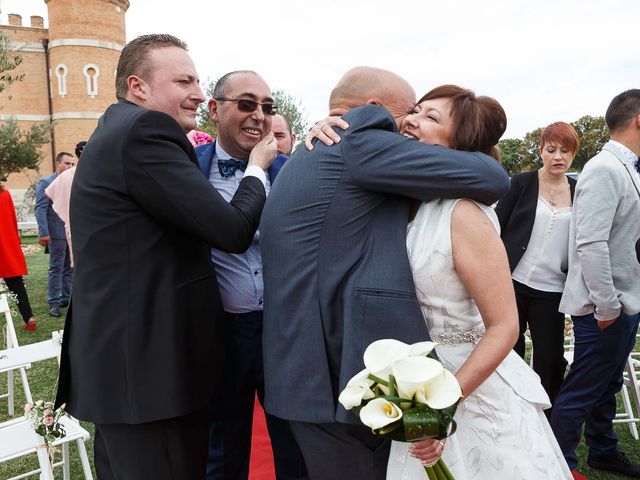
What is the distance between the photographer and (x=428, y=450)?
139 cm

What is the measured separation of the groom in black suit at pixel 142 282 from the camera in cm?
186

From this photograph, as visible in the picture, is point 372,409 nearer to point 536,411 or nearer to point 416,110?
point 536,411

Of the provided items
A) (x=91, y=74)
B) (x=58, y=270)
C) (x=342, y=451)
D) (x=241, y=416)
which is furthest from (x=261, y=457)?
(x=91, y=74)

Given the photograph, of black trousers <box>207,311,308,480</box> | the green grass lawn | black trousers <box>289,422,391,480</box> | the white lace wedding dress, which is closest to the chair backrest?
the green grass lawn

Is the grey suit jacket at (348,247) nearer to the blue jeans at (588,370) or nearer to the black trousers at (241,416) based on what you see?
the black trousers at (241,416)

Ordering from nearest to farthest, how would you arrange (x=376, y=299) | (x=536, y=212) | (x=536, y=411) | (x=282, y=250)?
(x=376, y=299) → (x=282, y=250) → (x=536, y=411) → (x=536, y=212)

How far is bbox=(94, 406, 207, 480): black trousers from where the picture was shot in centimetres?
196

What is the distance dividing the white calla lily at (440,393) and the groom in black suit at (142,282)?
0.97 metres

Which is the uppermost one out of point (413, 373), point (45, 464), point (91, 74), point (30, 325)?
point (91, 74)

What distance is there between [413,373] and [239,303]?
1489mm

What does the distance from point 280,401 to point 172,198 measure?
770 millimetres

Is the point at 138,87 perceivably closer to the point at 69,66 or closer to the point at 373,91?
the point at 373,91

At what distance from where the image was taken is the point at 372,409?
1206 mm

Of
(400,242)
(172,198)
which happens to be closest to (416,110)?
(400,242)
